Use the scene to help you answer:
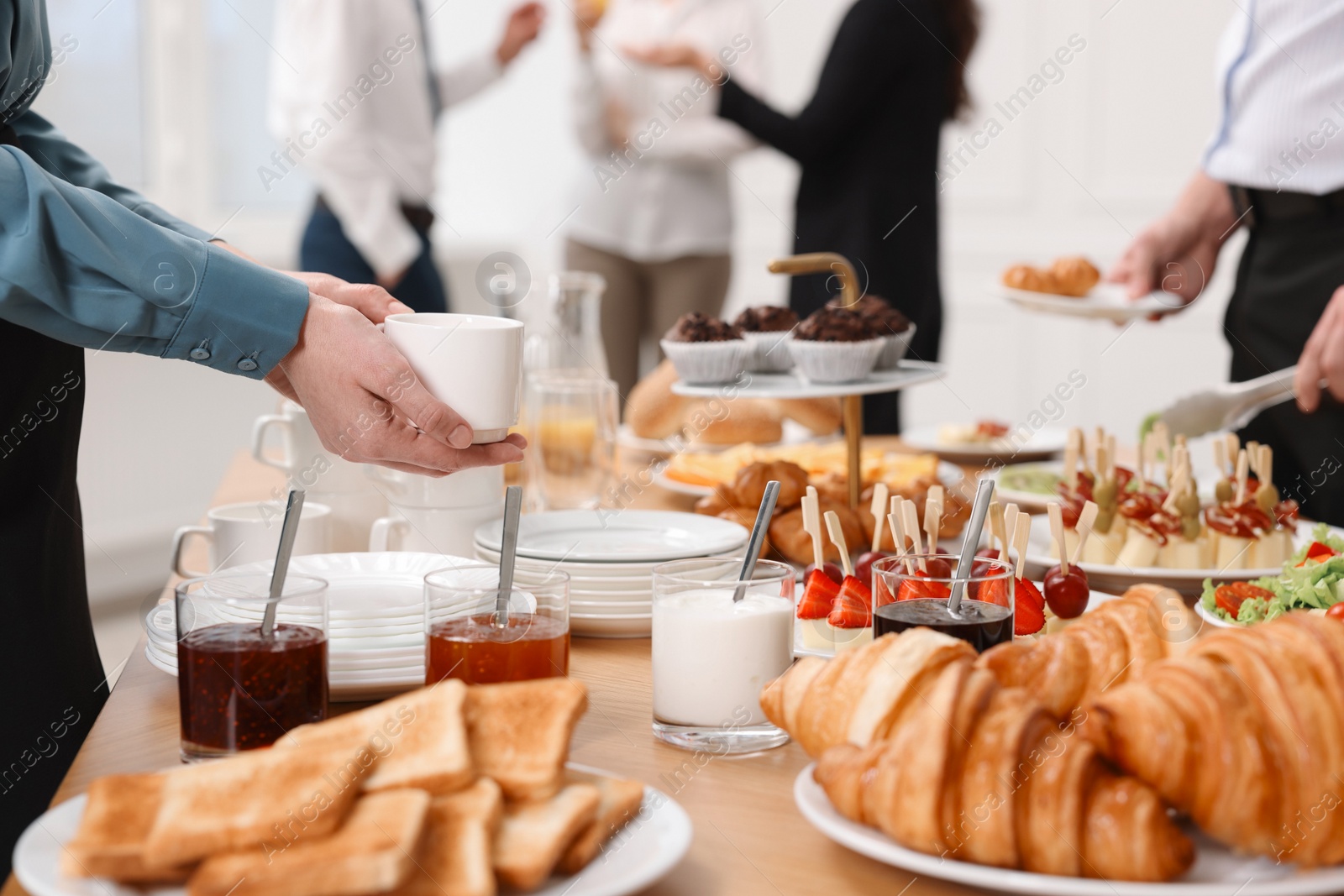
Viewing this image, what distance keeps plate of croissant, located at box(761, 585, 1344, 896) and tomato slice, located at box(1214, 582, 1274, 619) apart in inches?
19.5

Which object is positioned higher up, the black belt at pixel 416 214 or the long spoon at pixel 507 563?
the black belt at pixel 416 214

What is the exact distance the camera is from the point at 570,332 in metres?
2.05

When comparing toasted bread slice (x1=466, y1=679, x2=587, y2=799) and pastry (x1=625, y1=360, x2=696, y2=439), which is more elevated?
pastry (x1=625, y1=360, x2=696, y2=439)

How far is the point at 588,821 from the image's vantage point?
0.70 meters

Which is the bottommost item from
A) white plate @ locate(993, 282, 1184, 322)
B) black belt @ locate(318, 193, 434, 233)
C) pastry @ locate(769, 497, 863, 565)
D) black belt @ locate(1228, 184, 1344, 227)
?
pastry @ locate(769, 497, 863, 565)

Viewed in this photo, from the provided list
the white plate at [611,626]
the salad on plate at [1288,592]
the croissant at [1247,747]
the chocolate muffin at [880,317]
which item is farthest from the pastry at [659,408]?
the croissant at [1247,747]

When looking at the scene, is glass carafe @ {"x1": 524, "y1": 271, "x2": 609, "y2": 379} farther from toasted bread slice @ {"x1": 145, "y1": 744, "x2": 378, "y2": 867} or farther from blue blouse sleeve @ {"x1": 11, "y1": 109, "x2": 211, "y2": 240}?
toasted bread slice @ {"x1": 145, "y1": 744, "x2": 378, "y2": 867}

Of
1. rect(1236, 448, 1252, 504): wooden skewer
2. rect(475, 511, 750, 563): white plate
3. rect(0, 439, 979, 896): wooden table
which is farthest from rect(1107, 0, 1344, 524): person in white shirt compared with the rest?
rect(0, 439, 979, 896): wooden table

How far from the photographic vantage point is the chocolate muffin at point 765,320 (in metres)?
1.72

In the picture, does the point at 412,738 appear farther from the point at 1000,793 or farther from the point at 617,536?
the point at 617,536

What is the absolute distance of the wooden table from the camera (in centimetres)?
73

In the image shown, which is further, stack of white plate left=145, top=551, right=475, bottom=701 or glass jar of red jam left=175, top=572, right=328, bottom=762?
stack of white plate left=145, top=551, right=475, bottom=701

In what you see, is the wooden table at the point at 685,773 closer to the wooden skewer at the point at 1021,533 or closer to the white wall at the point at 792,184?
the wooden skewer at the point at 1021,533

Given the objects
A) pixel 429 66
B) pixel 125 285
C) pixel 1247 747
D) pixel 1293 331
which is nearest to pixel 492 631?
pixel 125 285
